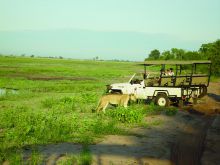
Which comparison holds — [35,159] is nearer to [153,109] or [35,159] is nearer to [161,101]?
[153,109]

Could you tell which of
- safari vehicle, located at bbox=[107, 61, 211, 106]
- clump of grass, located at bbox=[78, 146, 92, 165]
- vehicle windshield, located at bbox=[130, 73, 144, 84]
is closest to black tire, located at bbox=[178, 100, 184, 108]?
safari vehicle, located at bbox=[107, 61, 211, 106]

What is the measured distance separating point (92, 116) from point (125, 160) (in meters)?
6.40

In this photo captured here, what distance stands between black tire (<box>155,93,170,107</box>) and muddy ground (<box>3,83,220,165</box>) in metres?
3.87

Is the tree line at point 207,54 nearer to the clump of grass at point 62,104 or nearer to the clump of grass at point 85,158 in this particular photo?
the clump of grass at point 62,104

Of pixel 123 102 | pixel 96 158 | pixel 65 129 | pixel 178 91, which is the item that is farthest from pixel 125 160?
pixel 178 91

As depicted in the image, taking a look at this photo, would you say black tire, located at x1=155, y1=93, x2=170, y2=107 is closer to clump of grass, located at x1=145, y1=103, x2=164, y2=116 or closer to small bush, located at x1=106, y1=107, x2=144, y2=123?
clump of grass, located at x1=145, y1=103, x2=164, y2=116

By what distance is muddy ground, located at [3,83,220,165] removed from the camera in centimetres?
958

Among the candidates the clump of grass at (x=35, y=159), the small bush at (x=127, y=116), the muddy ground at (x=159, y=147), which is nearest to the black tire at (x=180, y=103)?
the muddy ground at (x=159, y=147)

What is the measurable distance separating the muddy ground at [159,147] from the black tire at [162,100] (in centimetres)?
387

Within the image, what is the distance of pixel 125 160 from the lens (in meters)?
9.53

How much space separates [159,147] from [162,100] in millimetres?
8228

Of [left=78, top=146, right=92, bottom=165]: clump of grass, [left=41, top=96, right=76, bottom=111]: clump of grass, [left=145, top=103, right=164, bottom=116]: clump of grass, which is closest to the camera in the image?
[left=78, top=146, right=92, bottom=165]: clump of grass

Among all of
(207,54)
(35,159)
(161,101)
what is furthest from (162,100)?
(207,54)

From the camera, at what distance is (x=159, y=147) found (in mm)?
11008
